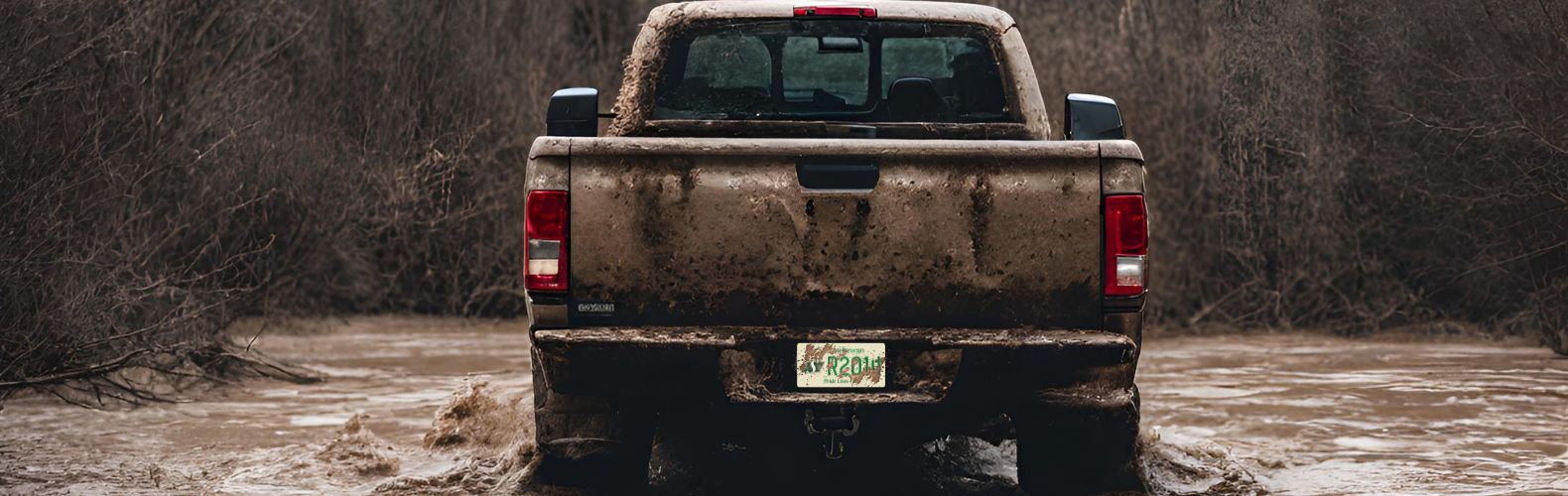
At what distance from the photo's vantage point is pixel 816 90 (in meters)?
8.70

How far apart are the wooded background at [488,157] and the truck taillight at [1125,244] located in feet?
18.7

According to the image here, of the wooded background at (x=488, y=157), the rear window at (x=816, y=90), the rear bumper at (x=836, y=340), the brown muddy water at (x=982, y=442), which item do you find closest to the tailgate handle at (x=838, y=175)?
the rear bumper at (x=836, y=340)

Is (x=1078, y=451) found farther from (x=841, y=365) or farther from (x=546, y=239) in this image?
(x=546, y=239)

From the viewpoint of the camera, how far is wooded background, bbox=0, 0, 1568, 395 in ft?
35.8

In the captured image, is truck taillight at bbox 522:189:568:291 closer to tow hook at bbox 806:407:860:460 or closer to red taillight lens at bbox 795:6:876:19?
tow hook at bbox 806:407:860:460

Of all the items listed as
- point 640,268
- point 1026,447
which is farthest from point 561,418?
point 1026,447

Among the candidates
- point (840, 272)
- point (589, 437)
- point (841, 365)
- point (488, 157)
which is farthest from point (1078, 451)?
point (488, 157)

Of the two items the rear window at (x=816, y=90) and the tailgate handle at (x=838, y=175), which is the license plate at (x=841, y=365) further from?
the rear window at (x=816, y=90)

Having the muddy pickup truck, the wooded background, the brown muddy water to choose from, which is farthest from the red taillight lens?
the wooded background

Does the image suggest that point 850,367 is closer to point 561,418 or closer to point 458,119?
point 561,418

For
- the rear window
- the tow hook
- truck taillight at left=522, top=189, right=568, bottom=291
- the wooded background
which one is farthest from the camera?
the wooded background

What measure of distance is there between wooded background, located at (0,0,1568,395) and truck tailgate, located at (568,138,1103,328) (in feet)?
14.6

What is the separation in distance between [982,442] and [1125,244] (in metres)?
2.90

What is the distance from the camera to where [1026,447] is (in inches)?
279
